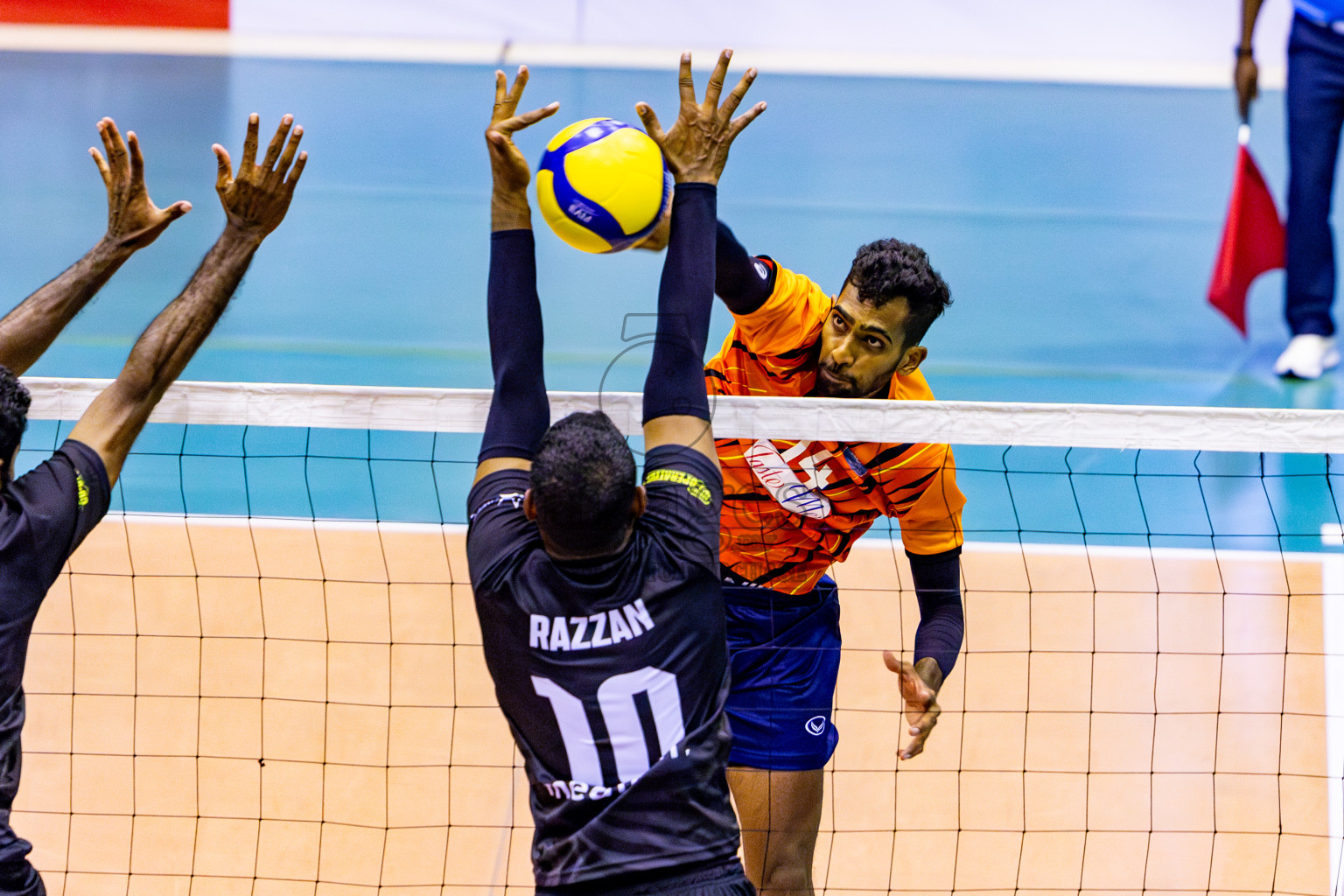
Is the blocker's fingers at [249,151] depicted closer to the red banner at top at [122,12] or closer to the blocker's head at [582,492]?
the blocker's head at [582,492]

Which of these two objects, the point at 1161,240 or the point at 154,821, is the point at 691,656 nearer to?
the point at 154,821

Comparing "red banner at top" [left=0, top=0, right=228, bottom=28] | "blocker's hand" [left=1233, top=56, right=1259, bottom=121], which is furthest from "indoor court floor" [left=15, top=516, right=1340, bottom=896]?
"red banner at top" [left=0, top=0, right=228, bottom=28]

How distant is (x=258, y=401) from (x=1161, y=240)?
847 cm

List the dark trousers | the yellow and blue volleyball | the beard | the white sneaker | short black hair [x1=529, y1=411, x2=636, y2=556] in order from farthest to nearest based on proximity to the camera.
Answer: the white sneaker → the dark trousers → the beard → the yellow and blue volleyball → short black hair [x1=529, y1=411, x2=636, y2=556]

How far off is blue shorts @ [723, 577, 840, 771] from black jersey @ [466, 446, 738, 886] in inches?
46.8

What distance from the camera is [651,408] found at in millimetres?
2822

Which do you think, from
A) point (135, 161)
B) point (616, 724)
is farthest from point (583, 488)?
point (135, 161)

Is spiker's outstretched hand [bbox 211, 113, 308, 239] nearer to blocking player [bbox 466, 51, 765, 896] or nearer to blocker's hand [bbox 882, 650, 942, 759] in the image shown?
blocking player [bbox 466, 51, 765, 896]

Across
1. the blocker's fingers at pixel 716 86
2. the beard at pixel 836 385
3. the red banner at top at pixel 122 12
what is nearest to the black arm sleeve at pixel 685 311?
the blocker's fingers at pixel 716 86

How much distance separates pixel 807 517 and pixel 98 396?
6.52 feet

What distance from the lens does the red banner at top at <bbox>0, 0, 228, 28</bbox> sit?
14.0 metres

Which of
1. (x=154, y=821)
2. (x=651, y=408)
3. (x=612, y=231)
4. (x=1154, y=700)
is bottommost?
(x=154, y=821)

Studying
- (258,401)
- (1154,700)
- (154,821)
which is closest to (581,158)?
(258,401)

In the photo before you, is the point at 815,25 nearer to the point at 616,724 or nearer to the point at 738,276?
the point at 738,276
